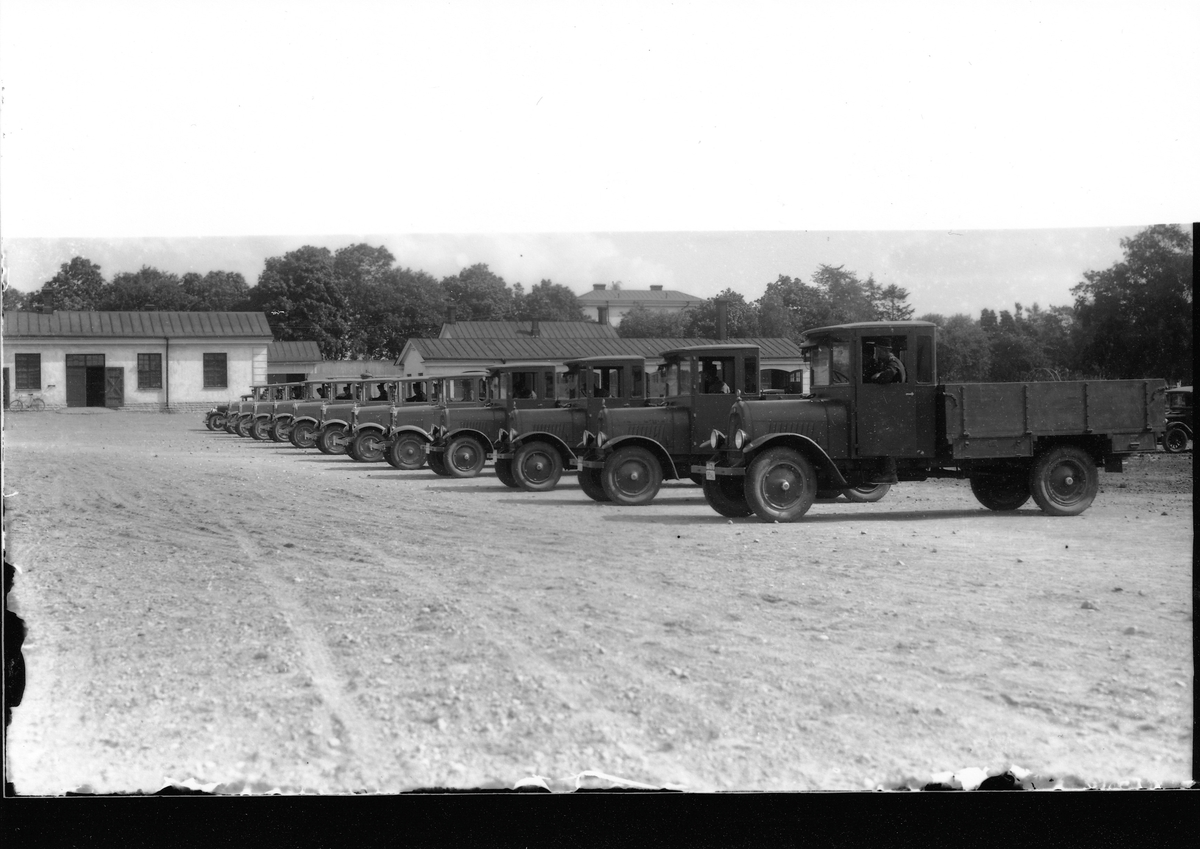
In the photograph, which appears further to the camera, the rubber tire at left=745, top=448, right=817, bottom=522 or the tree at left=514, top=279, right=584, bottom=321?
the rubber tire at left=745, top=448, right=817, bottom=522

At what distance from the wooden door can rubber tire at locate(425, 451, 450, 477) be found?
28.0 ft

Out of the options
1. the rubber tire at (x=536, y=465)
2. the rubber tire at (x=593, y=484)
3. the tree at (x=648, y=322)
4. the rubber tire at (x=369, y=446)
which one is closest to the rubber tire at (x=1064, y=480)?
the tree at (x=648, y=322)

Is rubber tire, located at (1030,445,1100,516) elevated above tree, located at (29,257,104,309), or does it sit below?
below

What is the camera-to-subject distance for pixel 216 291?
5039mm

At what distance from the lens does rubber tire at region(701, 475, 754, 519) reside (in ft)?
30.3

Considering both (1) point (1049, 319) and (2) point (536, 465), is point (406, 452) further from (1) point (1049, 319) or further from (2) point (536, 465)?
(1) point (1049, 319)

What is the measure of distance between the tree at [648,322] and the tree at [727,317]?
0.18ft

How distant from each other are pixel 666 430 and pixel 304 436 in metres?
10.6

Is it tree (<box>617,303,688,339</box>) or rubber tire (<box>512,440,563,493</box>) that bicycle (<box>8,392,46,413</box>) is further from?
rubber tire (<box>512,440,563,493</box>)

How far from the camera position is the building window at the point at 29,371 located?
4.78 m

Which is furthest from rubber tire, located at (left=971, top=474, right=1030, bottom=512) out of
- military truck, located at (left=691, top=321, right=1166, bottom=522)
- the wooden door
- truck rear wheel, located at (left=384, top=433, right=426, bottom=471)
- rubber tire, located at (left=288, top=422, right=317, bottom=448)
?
rubber tire, located at (left=288, top=422, right=317, bottom=448)

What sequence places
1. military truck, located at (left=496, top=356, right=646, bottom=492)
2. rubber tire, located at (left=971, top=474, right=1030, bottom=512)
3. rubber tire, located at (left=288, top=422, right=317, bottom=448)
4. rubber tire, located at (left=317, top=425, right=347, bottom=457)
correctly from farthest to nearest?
1. rubber tire, located at (left=288, top=422, right=317, bottom=448)
2. rubber tire, located at (left=317, top=425, right=347, bottom=457)
3. military truck, located at (left=496, top=356, right=646, bottom=492)
4. rubber tire, located at (left=971, top=474, right=1030, bottom=512)

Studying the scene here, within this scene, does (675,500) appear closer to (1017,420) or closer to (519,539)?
(1017,420)

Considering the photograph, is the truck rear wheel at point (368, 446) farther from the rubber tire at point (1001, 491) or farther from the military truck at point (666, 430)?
the rubber tire at point (1001, 491)
